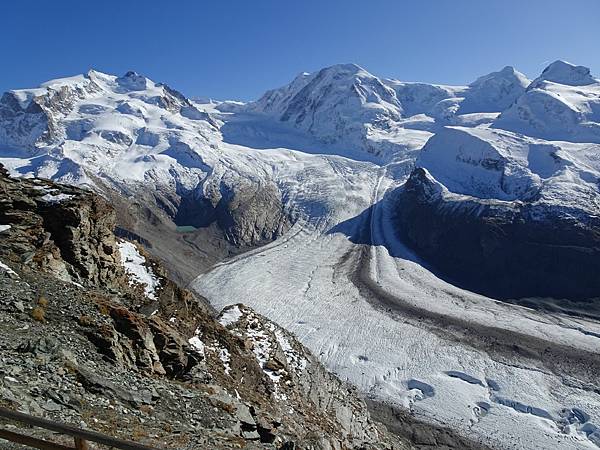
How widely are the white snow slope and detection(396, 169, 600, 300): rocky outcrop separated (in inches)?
240

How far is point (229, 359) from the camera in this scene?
25.9 meters

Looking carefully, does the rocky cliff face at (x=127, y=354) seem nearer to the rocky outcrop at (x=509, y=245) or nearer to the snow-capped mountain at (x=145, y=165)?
the rocky outcrop at (x=509, y=245)

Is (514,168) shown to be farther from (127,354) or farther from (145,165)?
(127,354)

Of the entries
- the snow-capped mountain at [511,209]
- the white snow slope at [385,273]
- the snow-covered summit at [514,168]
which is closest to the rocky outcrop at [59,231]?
the white snow slope at [385,273]

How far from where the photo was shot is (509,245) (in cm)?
9325

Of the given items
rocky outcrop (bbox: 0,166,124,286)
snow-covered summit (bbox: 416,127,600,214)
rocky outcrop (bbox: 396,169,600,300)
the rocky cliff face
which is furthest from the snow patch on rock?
snow-covered summit (bbox: 416,127,600,214)

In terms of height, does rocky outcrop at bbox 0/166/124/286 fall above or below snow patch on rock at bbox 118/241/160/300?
above

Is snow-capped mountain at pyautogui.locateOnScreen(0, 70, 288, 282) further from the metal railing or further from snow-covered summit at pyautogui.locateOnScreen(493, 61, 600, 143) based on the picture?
the metal railing

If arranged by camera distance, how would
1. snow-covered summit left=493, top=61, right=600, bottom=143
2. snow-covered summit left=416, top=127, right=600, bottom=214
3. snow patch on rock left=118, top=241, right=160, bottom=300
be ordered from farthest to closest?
snow-covered summit left=493, top=61, right=600, bottom=143, snow-covered summit left=416, top=127, right=600, bottom=214, snow patch on rock left=118, top=241, right=160, bottom=300

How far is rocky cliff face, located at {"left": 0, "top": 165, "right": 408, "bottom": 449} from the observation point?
525 inches

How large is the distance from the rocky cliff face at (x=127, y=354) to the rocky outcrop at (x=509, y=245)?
59.3 m

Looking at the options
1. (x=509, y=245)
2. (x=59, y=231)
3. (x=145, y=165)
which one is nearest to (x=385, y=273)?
(x=509, y=245)

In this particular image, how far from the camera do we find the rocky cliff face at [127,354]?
13.3 m

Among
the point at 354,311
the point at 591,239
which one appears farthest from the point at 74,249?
the point at 591,239
